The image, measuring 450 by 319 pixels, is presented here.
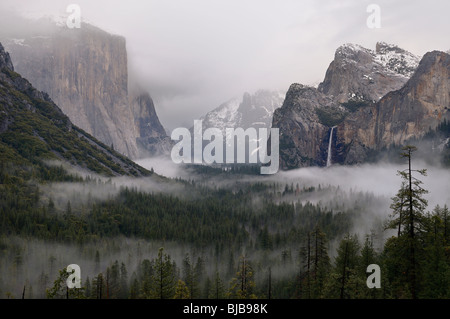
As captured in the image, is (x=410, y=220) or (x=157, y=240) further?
(x=157, y=240)

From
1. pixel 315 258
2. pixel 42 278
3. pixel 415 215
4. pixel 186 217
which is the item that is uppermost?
pixel 186 217

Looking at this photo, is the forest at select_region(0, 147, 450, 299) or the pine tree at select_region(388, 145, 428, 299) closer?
the pine tree at select_region(388, 145, 428, 299)

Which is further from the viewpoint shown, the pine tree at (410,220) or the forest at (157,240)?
the forest at (157,240)

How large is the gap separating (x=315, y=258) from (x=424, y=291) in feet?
56.9

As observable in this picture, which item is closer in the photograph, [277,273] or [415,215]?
[415,215]

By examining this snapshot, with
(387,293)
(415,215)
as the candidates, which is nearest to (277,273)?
(387,293)

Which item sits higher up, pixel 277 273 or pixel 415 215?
pixel 415 215

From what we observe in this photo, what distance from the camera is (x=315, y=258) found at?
184 feet

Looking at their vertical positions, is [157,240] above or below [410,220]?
above
